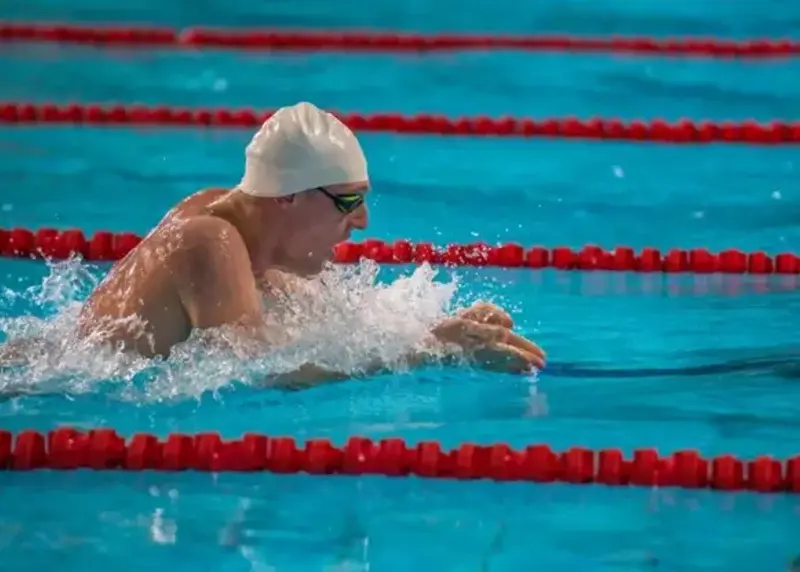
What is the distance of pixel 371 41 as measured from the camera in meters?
6.57

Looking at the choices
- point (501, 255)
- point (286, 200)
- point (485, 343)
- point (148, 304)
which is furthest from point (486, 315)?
point (501, 255)

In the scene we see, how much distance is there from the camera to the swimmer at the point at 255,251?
115 inches

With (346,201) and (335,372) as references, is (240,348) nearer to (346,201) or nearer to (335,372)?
(335,372)

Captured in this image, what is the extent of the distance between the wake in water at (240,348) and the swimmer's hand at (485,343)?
0.09m

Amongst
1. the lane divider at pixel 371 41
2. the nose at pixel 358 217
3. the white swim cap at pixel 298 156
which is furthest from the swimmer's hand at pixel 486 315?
the lane divider at pixel 371 41

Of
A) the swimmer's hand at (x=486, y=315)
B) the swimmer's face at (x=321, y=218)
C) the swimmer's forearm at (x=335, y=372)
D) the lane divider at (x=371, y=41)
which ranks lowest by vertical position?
the swimmer's forearm at (x=335, y=372)

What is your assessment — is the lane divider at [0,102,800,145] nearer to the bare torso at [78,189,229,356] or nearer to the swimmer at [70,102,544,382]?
the swimmer at [70,102,544,382]

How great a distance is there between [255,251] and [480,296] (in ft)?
2.96

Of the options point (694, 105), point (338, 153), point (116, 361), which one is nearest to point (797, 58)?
point (694, 105)

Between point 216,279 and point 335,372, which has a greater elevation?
point 216,279

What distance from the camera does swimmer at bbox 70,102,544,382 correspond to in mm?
2922

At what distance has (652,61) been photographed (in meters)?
6.27

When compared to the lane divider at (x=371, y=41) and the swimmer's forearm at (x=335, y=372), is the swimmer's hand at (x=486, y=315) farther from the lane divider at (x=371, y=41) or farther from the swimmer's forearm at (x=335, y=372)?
the lane divider at (x=371, y=41)

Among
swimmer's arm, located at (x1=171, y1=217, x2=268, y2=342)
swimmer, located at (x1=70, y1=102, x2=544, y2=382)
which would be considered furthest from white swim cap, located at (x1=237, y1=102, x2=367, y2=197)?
swimmer's arm, located at (x1=171, y1=217, x2=268, y2=342)
